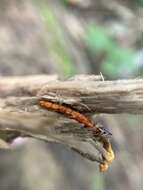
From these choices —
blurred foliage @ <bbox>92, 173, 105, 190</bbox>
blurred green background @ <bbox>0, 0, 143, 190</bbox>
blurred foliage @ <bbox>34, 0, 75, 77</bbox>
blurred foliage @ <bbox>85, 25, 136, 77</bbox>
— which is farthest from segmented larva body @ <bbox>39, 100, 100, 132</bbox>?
blurred foliage @ <bbox>85, 25, 136, 77</bbox>

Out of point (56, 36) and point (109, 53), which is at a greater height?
point (109, 53)

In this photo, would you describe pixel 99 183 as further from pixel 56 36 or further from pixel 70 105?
pixel 70 105

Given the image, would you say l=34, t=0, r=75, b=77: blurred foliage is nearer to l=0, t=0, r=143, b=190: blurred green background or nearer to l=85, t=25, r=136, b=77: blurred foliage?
l=0, t=0, r=143, b=190: blurred green background

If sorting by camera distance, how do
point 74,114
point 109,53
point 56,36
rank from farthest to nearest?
point 109,53 < point 56,36 < point 74,114

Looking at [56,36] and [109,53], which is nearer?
[56,36]

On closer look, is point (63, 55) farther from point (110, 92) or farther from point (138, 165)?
point (110, 92)

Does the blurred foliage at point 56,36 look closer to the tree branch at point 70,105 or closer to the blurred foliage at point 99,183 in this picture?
the blurred foliage at point 99,183

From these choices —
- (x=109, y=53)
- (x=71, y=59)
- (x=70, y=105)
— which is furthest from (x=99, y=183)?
(x=70, y=105)

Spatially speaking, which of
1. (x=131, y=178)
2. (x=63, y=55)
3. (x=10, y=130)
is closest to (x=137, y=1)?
(x=63, y=55)
